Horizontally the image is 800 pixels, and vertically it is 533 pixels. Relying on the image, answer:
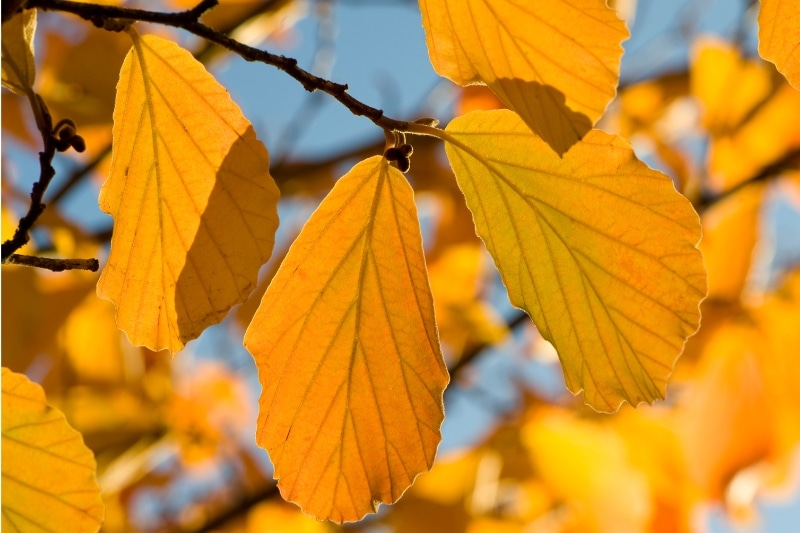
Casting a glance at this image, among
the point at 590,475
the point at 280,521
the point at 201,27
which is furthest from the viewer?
the point at 280,521

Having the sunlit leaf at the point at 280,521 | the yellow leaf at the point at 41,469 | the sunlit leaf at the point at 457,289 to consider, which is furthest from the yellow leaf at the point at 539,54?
the sunlit leaf at the point at 280,521

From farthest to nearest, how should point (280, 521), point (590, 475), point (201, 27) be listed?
point (280, 521) < point (590, 475) < point (201, 27)

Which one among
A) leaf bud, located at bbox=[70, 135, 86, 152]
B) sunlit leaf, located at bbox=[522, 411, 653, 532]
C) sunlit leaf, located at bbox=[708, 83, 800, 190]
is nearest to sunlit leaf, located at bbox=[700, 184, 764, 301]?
sunlit leaf, located at bbox=[708, 83, 800, 190]

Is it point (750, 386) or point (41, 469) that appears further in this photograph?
point (750, 386)

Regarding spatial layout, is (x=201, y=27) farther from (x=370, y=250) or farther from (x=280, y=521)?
(x=280, y=521)

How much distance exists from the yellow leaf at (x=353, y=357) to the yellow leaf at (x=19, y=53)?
0.53ft

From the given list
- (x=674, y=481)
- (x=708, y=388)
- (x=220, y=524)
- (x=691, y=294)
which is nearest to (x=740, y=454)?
(x=708, y=388)

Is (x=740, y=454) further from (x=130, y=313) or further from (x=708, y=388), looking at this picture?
(x=130, y=313)

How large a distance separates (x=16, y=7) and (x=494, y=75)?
0.22 meters

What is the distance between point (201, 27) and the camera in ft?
1.16

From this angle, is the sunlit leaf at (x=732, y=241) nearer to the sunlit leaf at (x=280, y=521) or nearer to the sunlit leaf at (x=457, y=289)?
the sunlit leaf at (x=457, y=289)

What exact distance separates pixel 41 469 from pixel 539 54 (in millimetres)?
337

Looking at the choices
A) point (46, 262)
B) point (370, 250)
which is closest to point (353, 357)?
point (370, 250)

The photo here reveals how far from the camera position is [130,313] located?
431 mm
